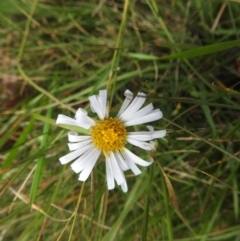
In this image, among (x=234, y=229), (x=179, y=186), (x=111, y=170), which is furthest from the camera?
(x=179, y=186)

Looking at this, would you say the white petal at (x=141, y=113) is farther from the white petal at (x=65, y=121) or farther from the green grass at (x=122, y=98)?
the green grass at (x=122, y=98)

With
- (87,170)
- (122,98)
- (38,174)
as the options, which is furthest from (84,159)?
(122,98)

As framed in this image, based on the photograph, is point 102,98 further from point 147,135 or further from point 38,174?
point 38,174

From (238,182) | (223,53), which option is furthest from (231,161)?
(223,53)

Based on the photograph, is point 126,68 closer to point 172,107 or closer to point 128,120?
point 172,107

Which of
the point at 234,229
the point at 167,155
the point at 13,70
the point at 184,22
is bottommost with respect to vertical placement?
the point at 234,229

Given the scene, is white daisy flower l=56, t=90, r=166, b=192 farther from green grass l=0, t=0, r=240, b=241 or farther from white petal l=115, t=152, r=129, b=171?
green grass l=0, t=0, r=240, b=241
